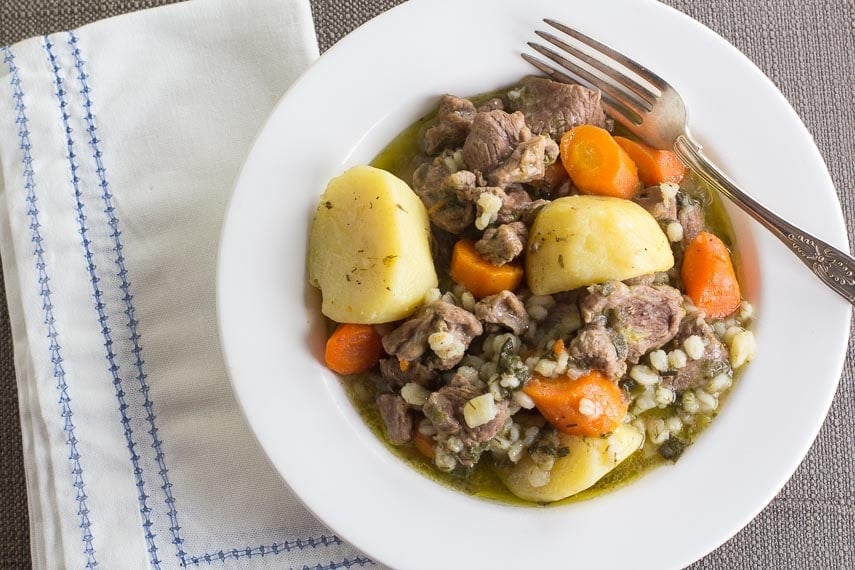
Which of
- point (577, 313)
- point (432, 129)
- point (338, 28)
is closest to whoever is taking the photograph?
point (577, 313)

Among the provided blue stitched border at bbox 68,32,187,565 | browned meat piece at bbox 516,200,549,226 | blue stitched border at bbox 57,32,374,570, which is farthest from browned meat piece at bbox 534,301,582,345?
blue stitched border at bbox 68,32,187,565

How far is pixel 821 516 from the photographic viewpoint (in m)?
3.15

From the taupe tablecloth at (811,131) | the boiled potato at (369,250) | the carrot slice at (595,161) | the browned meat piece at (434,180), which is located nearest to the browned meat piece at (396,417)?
the boiled potato at (369,250)

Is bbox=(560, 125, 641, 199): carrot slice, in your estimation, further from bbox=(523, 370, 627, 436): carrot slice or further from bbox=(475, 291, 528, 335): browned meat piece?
bbox=(523, 370, 627, 436): carrot slice

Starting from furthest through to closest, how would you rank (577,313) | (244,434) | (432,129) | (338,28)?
(338,28), (244,434), (432,129), (577,313)

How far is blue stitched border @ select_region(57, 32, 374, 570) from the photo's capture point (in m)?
2.93

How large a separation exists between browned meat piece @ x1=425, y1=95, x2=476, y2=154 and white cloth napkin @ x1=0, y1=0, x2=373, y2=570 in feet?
2.30

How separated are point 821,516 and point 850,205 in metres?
1.27

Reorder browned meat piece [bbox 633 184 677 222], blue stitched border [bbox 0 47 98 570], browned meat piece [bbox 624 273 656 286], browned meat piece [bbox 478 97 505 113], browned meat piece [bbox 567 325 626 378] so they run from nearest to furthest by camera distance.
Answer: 1. browned meat piece [bbox 567 325 626 378]
2. browned meat piece [bbox 624 273 656 286]
3. browned meat piece [bbox 633 184 677 222]
4. browned meat piece [bbox 478 97 505 113]
5. blue stitched border [bbox 0 47 98 570]

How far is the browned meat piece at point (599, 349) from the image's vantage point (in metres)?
2.34

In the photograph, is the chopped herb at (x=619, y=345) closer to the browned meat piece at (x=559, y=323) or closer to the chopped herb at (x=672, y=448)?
the browned meat piece at (x=559, y=323)

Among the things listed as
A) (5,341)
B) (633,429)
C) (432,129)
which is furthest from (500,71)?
(5,341)

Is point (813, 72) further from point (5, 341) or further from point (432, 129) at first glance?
point (5, 341)

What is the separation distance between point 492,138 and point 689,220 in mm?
737
